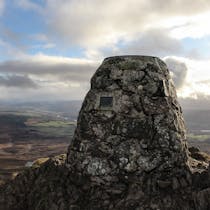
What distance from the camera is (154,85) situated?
55.7 feet

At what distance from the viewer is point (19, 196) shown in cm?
1803

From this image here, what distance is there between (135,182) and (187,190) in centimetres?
232

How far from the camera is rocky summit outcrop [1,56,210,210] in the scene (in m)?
15.6

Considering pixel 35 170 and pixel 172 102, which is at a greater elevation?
pixel 172 102

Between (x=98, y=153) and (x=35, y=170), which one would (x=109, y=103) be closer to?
(x=98, y=153)

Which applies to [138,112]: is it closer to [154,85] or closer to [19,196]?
[154,85]

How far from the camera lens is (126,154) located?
1617cm

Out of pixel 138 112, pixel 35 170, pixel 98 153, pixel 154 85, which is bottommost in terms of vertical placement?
pixel 35 170

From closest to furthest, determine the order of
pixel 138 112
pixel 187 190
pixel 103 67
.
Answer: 1. pixel 187 190
2. pixel 138 112
3. pixel 103 67

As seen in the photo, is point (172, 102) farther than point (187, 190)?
Yes

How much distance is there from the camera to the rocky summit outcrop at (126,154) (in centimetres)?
1564

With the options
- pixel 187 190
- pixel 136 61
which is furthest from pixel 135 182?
pixel 136 61

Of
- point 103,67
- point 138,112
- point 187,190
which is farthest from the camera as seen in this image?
point 103,67

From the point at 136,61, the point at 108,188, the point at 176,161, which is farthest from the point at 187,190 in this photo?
the point at 136,61
